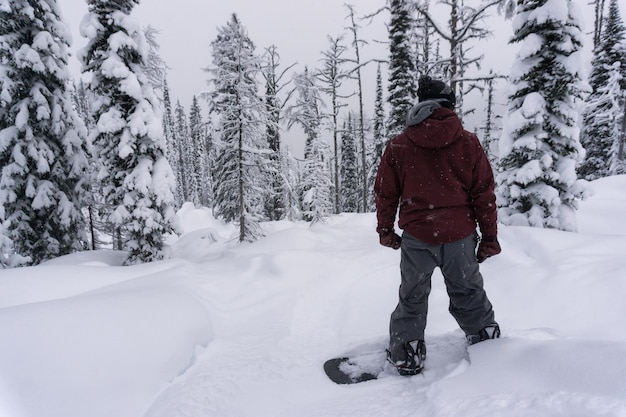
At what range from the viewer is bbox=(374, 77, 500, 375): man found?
284 cm

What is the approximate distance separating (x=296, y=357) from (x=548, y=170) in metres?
9.11

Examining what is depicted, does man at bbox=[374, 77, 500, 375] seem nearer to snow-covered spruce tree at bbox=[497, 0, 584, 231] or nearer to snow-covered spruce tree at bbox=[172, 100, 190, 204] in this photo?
snow-covered spruce tree at bbox=[497, 0, 584, 231]

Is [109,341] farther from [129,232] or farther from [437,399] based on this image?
[129,232]

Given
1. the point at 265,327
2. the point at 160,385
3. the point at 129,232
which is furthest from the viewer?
the point at 129,232

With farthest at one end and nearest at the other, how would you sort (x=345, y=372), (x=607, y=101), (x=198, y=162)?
(x=198, y=162)
(x=607, y=101)
(x=345, y=372)

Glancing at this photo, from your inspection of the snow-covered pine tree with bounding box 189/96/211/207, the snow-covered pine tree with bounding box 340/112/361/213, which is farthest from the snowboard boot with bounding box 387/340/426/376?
the snow-covered pine tree with bounding box 189/96/211/207

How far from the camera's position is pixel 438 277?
5352 mm

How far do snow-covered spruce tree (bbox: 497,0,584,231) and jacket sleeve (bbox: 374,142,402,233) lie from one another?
7758mm

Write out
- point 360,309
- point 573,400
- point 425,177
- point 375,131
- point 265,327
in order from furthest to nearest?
point 375,131 → point 360,309 → point 265,327 → point 425,177 → point 573,400

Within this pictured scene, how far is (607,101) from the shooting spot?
72.8ft

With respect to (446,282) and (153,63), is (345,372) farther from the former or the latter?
(153,63)

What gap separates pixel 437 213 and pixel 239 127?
962cm

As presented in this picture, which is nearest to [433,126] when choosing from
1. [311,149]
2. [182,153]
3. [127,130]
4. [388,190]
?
[388,190]

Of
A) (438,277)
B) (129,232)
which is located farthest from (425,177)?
(129,232)
